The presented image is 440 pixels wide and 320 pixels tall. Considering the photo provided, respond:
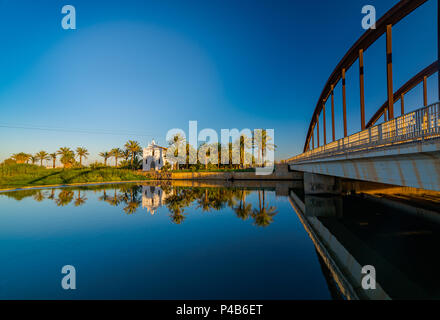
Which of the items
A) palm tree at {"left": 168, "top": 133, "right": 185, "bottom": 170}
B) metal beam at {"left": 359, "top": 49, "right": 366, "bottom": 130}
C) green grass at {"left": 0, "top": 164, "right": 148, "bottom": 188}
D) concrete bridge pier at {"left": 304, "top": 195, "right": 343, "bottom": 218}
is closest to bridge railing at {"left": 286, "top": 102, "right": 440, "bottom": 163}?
metal beam at {"left": 359, "top": 49, "right": 366, "bottom": 130}

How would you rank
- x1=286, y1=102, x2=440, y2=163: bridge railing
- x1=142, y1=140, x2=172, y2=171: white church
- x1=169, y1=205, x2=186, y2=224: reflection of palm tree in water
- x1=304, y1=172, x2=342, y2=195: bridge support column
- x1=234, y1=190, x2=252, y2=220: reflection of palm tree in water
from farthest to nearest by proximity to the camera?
x1=142, y1=140, x2=172, y2=171: white church, x1=304, y1=172, x2=342, y2=195: bridge support column, x1=234, y1=190, x2=252, y2=220: reflection of palm tree in water, x1=169, y1=205, x2=186, y2=224: reflection of palm tree in water, x1=286, y1=102, x2=440, y2=163: bridge railing

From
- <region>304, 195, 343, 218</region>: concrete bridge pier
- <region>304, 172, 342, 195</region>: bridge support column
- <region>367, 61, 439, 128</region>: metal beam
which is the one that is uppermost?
<region>367, 61, 439, 128</region>: metal beam

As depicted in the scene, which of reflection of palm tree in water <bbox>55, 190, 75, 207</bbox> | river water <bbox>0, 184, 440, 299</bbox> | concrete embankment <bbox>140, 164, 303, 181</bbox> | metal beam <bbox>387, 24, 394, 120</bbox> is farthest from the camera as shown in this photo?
concrete embankment <bbox>140, 164, 303, 181</bbox>

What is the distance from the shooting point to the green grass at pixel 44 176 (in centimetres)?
3497

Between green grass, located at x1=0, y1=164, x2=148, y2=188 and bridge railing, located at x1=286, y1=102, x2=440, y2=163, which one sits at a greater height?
bridge railing, located at x1=286, y1=102, x2=440, y2=163

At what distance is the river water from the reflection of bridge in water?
45 millimetres

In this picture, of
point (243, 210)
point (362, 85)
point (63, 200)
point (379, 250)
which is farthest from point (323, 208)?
point (63, 200)

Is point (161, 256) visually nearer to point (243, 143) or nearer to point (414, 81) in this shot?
point (414, 81)

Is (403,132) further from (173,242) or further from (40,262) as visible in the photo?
(40,262)

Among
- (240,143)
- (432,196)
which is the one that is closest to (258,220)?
(432,196)

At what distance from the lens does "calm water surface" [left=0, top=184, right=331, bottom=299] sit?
598cm

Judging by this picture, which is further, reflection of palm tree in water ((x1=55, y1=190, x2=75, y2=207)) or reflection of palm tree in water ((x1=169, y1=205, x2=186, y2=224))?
reflection of palm tree in water ((x1=55, y1=190, x2=75, y2=207))

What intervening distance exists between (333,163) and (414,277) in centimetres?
842

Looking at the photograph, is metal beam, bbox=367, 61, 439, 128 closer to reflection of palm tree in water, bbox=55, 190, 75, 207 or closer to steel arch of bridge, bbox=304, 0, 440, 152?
steel arch of bridge, bbox=304, 0, 440, 152
